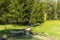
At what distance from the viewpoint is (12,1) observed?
4581 cm

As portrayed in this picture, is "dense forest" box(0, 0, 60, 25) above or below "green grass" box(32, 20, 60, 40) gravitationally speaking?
above

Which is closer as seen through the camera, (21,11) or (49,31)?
(49,31)

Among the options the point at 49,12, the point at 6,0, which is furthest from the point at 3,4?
the point at 49,12

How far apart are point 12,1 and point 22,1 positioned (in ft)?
7.53

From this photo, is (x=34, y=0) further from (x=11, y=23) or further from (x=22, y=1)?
(x=11, y=23)

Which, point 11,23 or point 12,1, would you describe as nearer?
point 12,1

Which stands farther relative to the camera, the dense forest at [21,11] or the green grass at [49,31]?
the dense forest at [21,11]

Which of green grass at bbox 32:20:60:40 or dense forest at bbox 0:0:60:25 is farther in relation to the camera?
dense forest at bbox 0:0:60:25

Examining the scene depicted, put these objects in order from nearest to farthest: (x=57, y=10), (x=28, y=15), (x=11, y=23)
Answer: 1. (x=28, y=15)
2. (x=11, y=23)
3. (x=57, y=10)

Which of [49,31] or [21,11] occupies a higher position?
[21,11]

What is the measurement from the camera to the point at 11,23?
160 ft

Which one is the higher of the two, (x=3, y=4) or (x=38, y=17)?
(x=3, y=4)

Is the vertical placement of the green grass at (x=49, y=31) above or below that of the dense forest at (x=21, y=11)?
below

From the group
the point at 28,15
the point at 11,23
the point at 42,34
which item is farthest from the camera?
the point at 11,23
